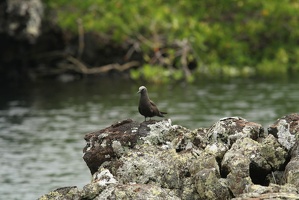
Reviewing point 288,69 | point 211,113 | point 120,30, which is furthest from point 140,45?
point 211,113

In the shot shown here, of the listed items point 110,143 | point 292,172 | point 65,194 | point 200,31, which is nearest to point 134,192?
point 65,194

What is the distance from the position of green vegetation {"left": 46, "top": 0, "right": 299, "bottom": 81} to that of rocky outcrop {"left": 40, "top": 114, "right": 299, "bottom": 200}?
45.1 metres

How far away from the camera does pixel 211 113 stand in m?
48.9

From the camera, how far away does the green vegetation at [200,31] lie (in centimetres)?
6825

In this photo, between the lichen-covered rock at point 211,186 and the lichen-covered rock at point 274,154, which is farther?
the lichen-covered rock at point 274,154

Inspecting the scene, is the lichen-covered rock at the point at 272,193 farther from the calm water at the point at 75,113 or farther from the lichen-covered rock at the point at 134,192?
the calm water at the point at 75,113

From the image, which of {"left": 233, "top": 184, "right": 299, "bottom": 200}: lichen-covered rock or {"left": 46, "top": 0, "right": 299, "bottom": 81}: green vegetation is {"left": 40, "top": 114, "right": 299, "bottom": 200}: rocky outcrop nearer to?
{"left": 233, "top": 184, "right": 299, "bottom": 200}: lichen-covered rock

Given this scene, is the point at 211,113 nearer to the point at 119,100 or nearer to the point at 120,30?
the point at 119,100

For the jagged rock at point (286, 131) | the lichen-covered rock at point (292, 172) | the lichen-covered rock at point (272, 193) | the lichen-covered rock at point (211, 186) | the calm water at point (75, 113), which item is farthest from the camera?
the calm water at point (75, 113)

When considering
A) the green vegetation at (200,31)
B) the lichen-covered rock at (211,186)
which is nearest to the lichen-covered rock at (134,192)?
the lichen-covered rock at (211,186)

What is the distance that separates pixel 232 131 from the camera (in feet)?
60.5

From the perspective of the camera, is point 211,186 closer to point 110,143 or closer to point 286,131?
point 286,131

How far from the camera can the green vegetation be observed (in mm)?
68250

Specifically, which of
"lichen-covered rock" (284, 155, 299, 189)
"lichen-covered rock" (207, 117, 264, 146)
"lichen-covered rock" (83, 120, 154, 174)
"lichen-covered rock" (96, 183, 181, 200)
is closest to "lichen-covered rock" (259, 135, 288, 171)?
"lichen-covered rock" (284, 155, 299, 189)
